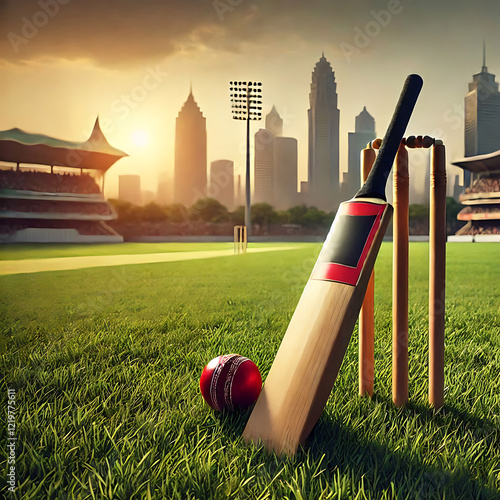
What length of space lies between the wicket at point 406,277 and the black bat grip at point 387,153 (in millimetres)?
58

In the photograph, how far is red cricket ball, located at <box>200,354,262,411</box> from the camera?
0.96 metres

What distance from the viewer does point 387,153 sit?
855mm

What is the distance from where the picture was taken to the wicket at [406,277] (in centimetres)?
90

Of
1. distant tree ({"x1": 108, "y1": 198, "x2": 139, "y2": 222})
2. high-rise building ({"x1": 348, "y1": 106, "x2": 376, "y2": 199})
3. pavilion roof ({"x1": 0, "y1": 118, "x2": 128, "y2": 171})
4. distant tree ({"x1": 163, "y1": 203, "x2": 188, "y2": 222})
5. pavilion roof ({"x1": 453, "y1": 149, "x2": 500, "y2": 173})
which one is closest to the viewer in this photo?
pavilion roof ({"x1": 0, "y1": 118, "x2": 128, "y2": 171})

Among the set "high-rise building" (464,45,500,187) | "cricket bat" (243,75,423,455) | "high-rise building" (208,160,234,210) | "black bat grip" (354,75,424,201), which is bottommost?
"cricket bat" (243,75,423,455)

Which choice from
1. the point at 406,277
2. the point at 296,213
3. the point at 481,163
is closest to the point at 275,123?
the point at 296,213

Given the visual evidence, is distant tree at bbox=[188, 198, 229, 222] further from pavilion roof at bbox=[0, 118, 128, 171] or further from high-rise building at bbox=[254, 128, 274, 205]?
high-rise building at bbox=[254, 128, 274, 205]

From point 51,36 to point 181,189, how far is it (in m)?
14.3

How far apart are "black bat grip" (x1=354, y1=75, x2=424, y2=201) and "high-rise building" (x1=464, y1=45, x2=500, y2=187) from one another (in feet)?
98.5

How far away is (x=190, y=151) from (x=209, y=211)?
618 inches

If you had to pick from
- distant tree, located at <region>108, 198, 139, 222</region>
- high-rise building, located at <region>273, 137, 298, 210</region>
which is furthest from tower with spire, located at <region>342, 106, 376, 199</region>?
distant tree, located at <region>108, 198, 139, 222</region>

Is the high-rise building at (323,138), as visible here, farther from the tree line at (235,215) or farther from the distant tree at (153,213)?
the distant tree at (153,213)

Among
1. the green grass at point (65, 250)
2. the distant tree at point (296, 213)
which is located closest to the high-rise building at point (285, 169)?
the distant tree at point (296, 213)

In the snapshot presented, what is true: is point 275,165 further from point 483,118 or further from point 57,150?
point 57,150
